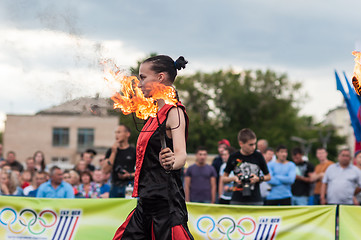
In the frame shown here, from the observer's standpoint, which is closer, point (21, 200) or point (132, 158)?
point (21, 200)

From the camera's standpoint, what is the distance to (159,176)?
412 centimetres

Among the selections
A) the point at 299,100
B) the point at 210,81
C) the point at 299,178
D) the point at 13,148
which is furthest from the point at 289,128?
the point at 299,178

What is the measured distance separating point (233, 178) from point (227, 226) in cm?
85

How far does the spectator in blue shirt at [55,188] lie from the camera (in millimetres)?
9555

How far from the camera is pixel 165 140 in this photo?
13.3 feet

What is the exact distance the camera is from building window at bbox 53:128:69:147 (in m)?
64.9

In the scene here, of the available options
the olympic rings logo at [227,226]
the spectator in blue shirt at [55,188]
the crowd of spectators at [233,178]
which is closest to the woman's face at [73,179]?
the crowd of spectators at [233,178]

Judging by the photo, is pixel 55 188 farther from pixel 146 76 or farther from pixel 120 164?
pixel 146 76

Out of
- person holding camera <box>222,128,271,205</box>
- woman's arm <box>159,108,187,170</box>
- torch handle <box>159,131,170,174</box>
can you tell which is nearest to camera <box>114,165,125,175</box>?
person holding camera <box>222,128,271,205</box>

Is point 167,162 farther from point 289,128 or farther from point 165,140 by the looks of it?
point 289,128

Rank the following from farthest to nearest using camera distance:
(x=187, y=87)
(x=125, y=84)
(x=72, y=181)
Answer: (x=187, y=87), (x=72, y=181), (x=125, y=84)

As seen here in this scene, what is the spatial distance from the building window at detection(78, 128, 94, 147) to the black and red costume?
204 feet

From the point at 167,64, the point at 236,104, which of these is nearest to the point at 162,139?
the point at 167,64

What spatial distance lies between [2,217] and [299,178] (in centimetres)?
660
